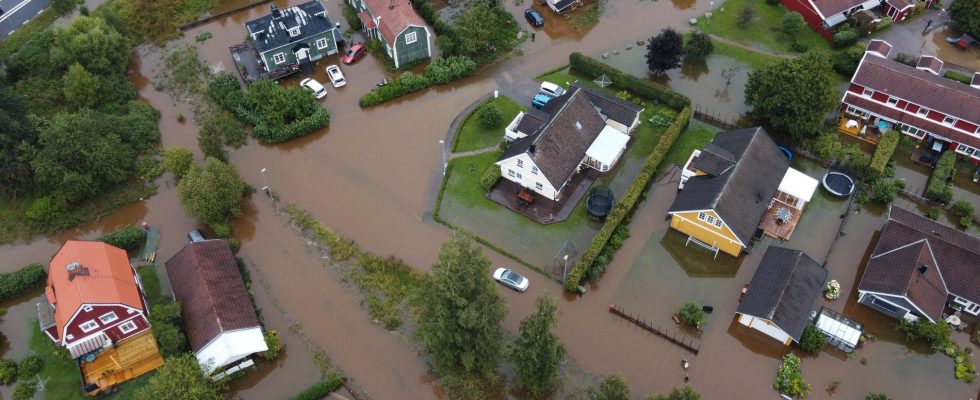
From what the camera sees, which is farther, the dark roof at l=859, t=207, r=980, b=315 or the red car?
the red car

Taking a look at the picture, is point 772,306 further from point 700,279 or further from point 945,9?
point 945,9

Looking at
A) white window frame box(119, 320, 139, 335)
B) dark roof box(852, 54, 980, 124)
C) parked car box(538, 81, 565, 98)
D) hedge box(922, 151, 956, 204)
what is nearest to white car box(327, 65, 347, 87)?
parked car box(538, 81, 565, 98)

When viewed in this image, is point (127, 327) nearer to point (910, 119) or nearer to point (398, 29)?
point (398, 29)

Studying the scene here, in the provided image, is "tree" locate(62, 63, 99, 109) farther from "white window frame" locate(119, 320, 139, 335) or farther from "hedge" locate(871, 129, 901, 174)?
"hedge" locate(871, 129, 901, 174)

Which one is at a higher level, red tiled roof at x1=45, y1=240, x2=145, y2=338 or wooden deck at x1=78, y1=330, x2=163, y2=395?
red tiled roof at x1=45, y1=240, x2=145, y2=338

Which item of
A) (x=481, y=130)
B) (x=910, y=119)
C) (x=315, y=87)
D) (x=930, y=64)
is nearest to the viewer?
(x=910, y=119)

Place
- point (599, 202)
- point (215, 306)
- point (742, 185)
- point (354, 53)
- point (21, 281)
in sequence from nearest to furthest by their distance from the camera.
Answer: point (215, 306) < point (21, 281) < point (742, 185) < point (599, 202) < point (354, 53)

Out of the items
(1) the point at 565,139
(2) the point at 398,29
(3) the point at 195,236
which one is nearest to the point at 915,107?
(1) the point at 565,139
